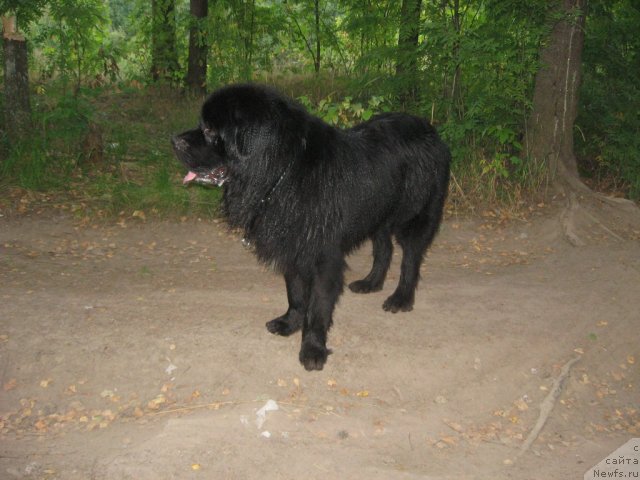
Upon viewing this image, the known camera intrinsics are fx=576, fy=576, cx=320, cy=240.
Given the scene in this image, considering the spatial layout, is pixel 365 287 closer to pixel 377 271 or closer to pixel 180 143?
pixel 377 271

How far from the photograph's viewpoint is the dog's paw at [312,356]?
375 cm

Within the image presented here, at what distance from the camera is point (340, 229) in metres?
3.68

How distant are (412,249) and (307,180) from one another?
1.40 m

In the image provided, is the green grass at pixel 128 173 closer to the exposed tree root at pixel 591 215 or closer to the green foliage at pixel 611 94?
the exposed tree root at pixel 591 215

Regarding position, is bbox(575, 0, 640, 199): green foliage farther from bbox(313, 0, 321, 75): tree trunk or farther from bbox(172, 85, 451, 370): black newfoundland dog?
bbox(313, 0, 321, 75): tree trunk

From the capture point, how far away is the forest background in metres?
6.49

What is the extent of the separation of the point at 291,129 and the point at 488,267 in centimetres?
298

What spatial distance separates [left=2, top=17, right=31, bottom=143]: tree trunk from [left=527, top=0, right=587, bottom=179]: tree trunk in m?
6.02

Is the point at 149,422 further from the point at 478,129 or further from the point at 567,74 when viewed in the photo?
the point at 567,74

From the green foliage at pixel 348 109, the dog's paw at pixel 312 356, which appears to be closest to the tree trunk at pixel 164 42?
the green foliage at pixel 348 109

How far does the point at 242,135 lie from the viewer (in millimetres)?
3258

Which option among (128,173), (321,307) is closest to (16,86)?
(128,173)

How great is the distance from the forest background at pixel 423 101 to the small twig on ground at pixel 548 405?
9.88ft

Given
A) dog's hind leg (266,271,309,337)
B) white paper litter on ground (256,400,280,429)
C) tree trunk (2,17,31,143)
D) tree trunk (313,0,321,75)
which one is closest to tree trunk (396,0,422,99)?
tree trunk (313,0,321,75)
